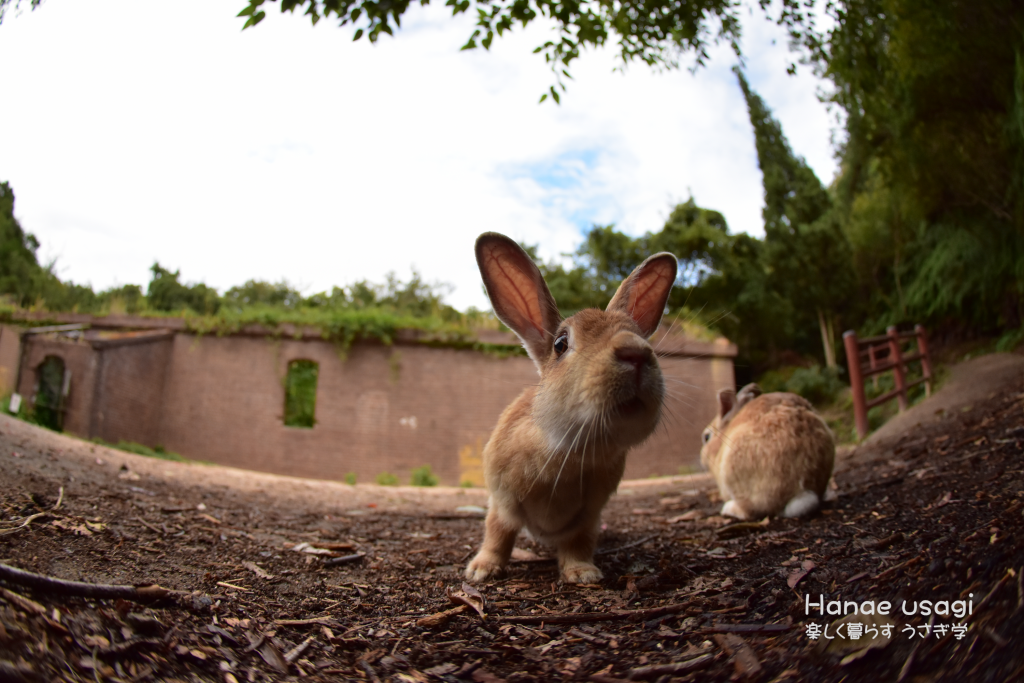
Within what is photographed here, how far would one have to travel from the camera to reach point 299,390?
16.2 m

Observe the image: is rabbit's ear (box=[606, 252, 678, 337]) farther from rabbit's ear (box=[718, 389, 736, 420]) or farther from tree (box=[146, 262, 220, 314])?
tree (box=[146, 262, 220, 314])

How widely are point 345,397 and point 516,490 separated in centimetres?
1319

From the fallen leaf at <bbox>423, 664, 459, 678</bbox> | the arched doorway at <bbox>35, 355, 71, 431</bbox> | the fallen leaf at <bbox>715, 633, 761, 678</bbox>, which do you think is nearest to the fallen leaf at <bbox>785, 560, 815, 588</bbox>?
the fallen leaf at <bbox>715, 633, 761, 678</bbox>

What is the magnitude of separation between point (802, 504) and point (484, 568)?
2330 millimetres

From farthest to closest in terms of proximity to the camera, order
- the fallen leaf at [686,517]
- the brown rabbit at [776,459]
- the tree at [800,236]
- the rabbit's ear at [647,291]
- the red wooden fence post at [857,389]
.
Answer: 1. the tree at [800,236]
2. the red wooden fence post at [857,389]
3. the fallen leaf at [686,517]
4. the brown rabbit at [776,459]
5. the rabbit's ear at [647,291]

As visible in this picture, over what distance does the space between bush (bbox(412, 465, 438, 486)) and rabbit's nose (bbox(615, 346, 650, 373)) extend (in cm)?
1189

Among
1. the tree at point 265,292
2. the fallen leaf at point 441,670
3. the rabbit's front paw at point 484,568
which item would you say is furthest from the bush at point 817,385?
the tree at point 265,292

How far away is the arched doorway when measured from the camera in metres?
12.5

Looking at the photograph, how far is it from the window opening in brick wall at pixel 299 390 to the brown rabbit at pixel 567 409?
13.7m

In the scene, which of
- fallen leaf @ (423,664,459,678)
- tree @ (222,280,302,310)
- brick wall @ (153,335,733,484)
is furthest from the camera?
tree @ (222,280,302,310)

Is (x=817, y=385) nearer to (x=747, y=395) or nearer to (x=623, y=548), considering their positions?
(x=747, y=395)

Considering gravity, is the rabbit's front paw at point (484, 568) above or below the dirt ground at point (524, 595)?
below

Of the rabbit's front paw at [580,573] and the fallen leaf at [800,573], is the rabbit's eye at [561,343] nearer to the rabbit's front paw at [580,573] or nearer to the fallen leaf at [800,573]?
the rabbit's front paw at [580,573]

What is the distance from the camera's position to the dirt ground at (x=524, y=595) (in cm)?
156
